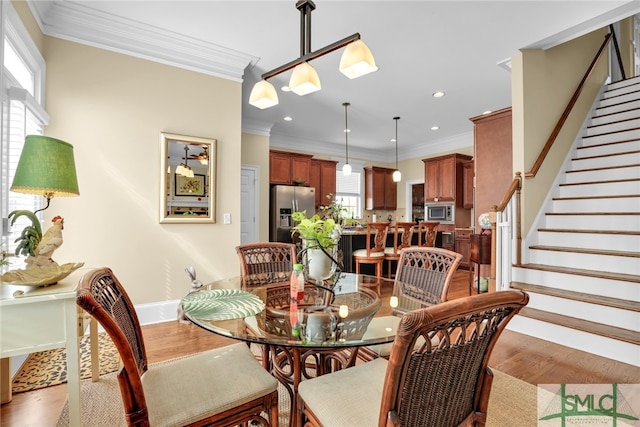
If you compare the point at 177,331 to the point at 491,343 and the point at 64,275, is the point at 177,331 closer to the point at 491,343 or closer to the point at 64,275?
the point at 64,275

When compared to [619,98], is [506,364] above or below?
below

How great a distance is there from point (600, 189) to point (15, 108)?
562 centimetres

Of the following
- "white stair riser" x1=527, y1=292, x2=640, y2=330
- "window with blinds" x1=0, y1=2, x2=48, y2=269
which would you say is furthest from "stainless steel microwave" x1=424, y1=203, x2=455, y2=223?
"window with blinds" x1=0, y1=2, x2=48, y2=269

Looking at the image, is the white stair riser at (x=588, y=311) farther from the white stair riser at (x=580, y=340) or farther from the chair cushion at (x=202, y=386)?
the chair cushion at (x=202, y=386)

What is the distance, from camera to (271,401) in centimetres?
121

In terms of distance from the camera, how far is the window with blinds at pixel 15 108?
1938 millimetres

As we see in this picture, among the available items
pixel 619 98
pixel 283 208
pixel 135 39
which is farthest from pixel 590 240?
pixel 135 39

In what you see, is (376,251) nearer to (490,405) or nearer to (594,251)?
(594,251)

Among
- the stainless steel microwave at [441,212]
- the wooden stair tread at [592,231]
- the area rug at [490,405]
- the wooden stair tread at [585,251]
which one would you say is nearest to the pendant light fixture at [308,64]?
the area rug at [490,405]

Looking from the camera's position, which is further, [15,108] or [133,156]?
[133,156]

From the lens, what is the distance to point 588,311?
2.66 m

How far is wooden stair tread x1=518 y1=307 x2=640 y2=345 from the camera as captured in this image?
233 centimetres

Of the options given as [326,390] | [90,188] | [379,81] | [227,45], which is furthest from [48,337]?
Answer: [379,81]

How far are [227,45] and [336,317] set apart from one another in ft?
10.2
